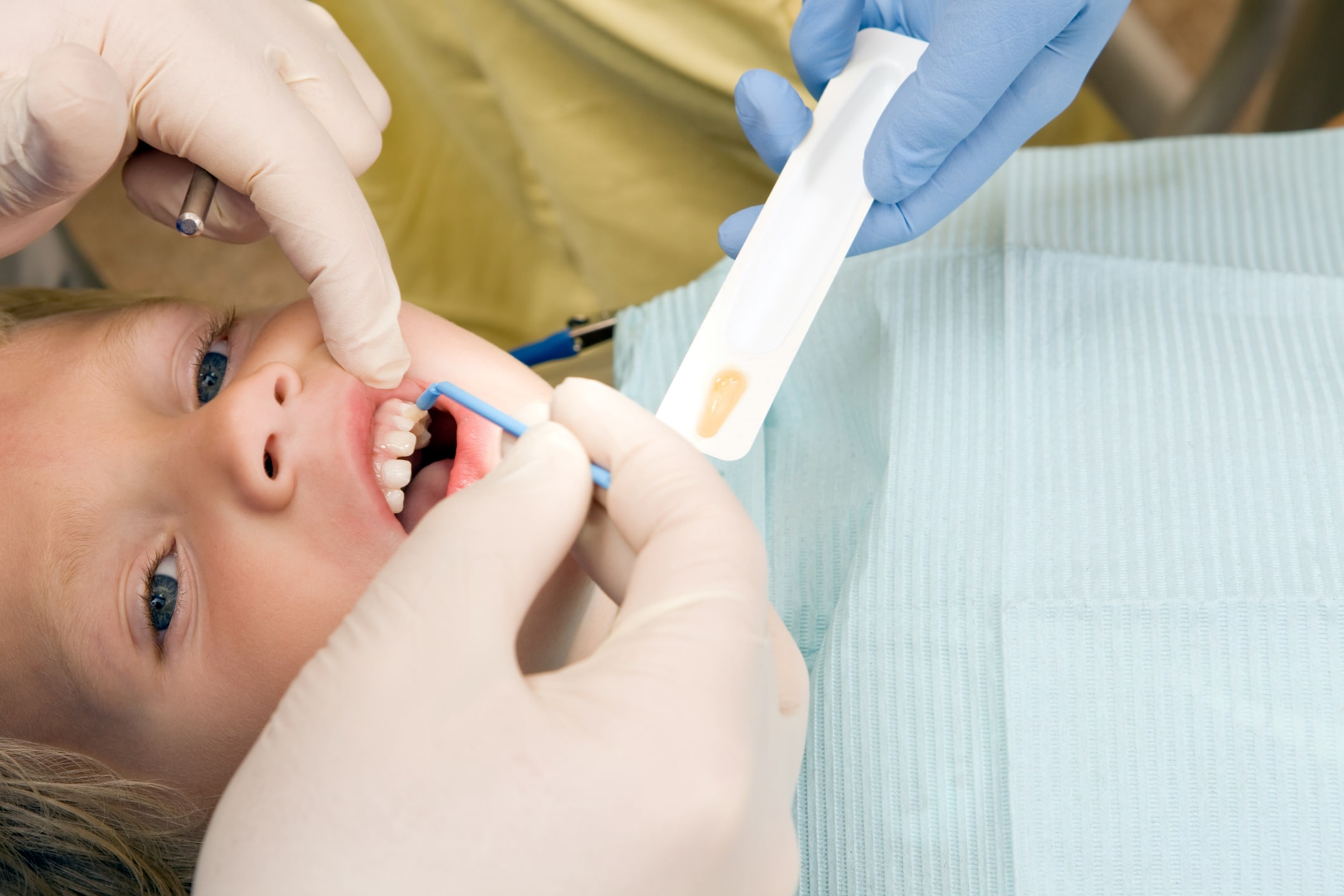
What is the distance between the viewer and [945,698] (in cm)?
88

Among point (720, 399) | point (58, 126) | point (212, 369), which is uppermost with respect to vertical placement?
point (58, 126)

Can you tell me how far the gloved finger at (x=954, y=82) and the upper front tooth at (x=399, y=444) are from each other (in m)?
0.53

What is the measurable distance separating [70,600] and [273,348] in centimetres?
30

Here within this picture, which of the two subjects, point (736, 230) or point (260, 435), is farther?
point (736, 230)

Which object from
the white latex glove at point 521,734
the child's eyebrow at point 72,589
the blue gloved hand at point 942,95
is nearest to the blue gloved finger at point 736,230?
the blue gloved hand at point 942,95

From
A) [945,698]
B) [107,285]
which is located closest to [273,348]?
[945,698]

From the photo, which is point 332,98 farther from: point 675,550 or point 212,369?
point 675,550

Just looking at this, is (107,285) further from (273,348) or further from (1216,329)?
(1216,329)

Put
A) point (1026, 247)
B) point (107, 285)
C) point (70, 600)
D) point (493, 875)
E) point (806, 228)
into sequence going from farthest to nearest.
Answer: point (107, 285), point (1026, 247), point (806, 228), point (70, 600), point (493, 875)

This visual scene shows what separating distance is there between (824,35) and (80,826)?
107cm

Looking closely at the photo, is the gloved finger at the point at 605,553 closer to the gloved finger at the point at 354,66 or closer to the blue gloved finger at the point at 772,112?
the blue gloved finger at the point at 772,112

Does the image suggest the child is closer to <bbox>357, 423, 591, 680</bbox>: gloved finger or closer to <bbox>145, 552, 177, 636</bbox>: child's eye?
<bbox>145, 552, 177, 636</bbox>: child's eye

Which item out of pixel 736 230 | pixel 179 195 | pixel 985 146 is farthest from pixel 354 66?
pixel 985 146

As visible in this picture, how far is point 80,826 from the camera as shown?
34.6 inches
